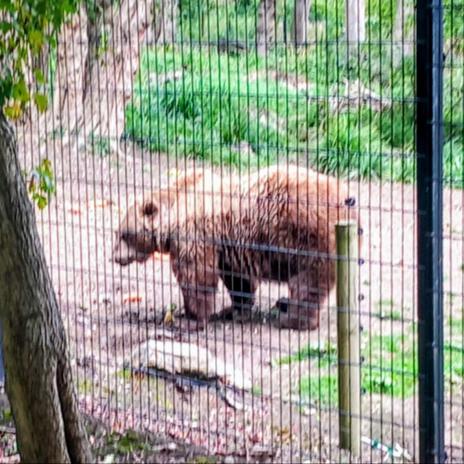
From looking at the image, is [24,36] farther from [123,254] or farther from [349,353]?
[123,254]

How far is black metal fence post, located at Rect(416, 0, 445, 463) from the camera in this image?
159 inches

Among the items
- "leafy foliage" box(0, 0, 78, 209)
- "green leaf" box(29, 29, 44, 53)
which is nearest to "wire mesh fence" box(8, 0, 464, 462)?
"leafy foliage" box(0, 0, 78, 209)

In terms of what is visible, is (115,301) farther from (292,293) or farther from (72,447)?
(72,447)

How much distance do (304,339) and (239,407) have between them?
1548 millimetres

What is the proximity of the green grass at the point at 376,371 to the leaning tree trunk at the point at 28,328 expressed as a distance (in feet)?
4.79

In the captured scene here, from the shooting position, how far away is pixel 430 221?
4.13 metres

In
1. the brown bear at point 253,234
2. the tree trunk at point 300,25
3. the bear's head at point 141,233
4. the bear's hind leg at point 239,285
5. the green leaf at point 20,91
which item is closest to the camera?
the green leaf at point 20,91

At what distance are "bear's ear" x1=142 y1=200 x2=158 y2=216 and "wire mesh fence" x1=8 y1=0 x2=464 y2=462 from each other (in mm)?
13

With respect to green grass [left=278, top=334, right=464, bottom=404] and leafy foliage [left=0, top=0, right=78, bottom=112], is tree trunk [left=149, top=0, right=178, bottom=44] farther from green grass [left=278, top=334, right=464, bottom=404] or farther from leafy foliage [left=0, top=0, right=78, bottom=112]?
green grass [left=278, top=334, right=464, bottom=404]

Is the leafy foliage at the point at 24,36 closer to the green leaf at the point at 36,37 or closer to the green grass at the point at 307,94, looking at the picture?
the green leaf at the point at 36,37

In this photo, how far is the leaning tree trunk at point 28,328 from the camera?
4039 millimetres

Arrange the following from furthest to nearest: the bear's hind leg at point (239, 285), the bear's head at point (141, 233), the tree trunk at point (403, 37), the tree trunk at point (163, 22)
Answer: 1. the bear's head at point (141, 233)
2. the bear's hind leg at point (239, 285)
3. the tree trunk at point (163, 22)
4. the tree trunk at point (403, 37)

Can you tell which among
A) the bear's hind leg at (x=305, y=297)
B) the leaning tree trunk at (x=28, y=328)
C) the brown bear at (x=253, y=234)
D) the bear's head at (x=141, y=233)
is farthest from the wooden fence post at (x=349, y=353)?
the bear's head at (x=141, y=233)

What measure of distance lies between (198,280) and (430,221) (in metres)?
3.29
